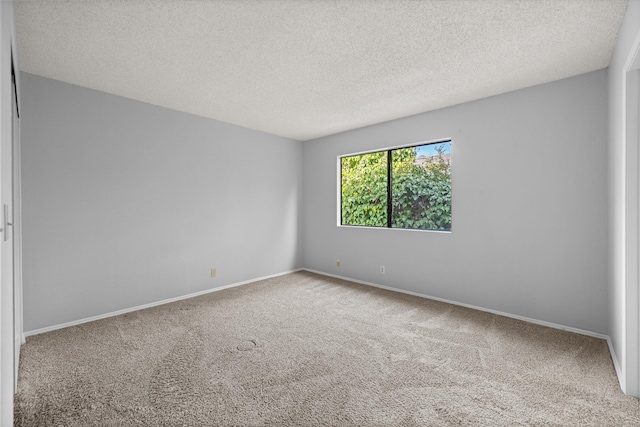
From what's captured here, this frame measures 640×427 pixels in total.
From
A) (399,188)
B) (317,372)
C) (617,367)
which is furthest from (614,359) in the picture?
(399,188)

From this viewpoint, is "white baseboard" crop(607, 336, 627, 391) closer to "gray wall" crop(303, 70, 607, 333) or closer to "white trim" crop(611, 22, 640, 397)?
"white trim" crop(611, 22, 640, 397)

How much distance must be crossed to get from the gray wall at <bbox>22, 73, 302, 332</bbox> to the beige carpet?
451 millimetres

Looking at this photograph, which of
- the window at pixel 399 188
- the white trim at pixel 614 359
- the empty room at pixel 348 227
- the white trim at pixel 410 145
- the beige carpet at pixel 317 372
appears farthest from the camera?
the window at pixel 399 188

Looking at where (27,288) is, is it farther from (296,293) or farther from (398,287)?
(398,287)

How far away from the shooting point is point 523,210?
323cm

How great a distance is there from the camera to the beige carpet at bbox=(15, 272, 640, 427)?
178cm

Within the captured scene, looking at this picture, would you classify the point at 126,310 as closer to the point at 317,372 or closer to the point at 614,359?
the point at 317,372

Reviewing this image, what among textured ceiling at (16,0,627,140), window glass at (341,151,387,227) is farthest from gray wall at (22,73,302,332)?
window glass at (341,151,387,227)

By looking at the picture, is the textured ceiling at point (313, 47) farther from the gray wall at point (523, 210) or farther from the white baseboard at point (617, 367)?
the white baseboard at point (617, 367)

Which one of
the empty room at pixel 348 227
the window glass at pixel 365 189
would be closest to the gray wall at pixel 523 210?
the empty room at pixel 348 227

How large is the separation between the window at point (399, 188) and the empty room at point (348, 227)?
0.12 feet

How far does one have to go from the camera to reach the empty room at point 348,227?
1925 millimetres

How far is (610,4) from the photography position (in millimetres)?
1927

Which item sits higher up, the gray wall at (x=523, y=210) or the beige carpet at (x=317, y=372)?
the gray wall at (x=523, y=210)
